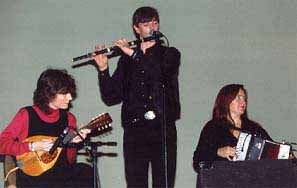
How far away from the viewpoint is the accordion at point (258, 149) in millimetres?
3314

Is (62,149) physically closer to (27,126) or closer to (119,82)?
(27,126)

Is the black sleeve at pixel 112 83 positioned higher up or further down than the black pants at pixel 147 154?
higher up

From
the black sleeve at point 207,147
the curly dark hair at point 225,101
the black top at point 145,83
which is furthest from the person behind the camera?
the curly dark hair at point 225,101

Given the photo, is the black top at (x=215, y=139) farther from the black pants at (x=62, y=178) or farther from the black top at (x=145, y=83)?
the black pants at (x=62, y=178)

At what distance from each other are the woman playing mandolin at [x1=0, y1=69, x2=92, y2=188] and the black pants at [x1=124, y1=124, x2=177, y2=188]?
0.27m

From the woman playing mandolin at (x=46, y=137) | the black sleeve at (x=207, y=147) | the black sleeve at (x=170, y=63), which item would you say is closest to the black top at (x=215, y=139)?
the black sleeve at (x=207, y=147)

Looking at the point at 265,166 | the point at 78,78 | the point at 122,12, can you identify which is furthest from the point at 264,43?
the point at 265,166

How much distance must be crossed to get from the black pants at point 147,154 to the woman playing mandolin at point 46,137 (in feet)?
0.89

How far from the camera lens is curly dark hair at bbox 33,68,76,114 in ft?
11.4

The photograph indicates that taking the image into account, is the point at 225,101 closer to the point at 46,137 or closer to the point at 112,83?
the point at 112,83

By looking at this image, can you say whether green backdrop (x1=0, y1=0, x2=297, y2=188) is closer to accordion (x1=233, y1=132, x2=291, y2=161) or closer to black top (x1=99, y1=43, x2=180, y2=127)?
black top (x1=99, y1=43, x2=180, y2=127)

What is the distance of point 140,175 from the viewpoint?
3.47 metres

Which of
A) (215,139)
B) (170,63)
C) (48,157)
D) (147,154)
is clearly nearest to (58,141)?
(48,157)

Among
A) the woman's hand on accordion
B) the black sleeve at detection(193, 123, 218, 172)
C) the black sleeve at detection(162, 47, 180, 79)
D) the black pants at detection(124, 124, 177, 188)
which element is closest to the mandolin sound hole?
the black pants at detection(124, 124, 177, 188)
